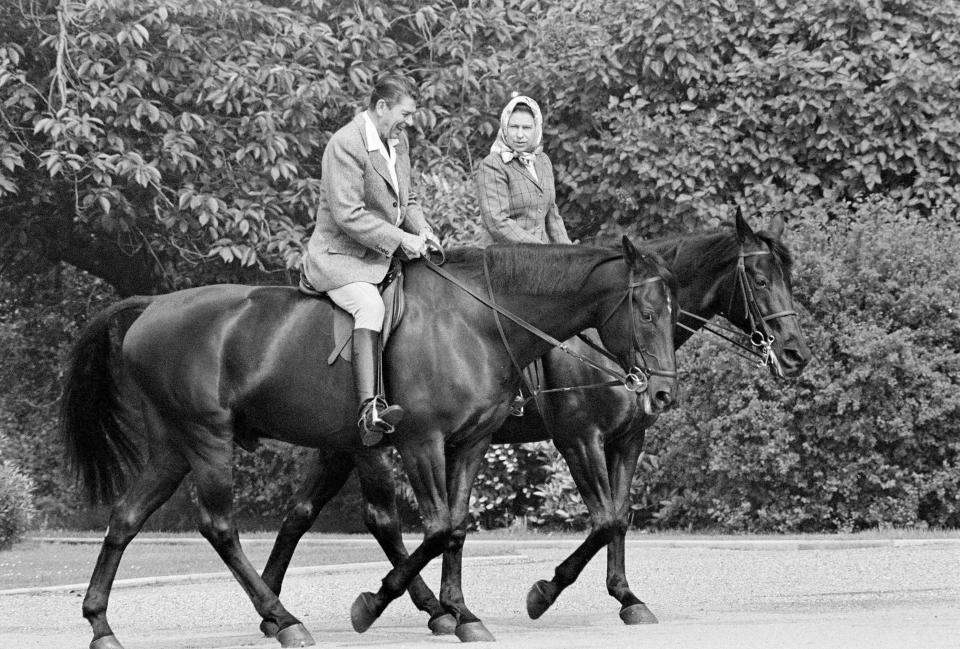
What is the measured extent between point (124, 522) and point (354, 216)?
2.09 metres

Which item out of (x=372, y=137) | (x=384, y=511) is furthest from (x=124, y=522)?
(x=372, y=137)

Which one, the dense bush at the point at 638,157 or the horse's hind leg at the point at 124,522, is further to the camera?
the dense bush at the point at 638,157

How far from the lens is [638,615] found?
878cm

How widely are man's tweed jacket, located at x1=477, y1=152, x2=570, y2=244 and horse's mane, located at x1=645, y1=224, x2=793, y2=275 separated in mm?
927

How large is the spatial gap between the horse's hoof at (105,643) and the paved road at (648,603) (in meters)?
0.29

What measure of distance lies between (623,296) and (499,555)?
5105mm

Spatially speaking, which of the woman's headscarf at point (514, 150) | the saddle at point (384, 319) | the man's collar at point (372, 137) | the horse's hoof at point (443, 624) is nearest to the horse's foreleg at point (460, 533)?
the horse's hoof at point (443, 624)

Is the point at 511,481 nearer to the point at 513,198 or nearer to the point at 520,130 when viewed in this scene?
the point at 513,198

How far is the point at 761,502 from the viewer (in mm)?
14742

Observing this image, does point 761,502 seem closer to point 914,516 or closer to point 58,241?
point 914,516

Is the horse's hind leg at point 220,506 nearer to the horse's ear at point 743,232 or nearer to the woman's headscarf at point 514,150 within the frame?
the woman's headscarf at point 514,150

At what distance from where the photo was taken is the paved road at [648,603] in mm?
7844

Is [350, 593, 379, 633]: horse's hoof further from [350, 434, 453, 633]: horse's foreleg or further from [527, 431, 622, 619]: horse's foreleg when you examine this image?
[527, 431, 622, 619]: horse's foreleg

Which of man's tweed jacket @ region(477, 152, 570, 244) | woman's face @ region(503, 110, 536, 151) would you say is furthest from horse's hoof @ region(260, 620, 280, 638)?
woman's face @ region(503, 110, 536, 151)
